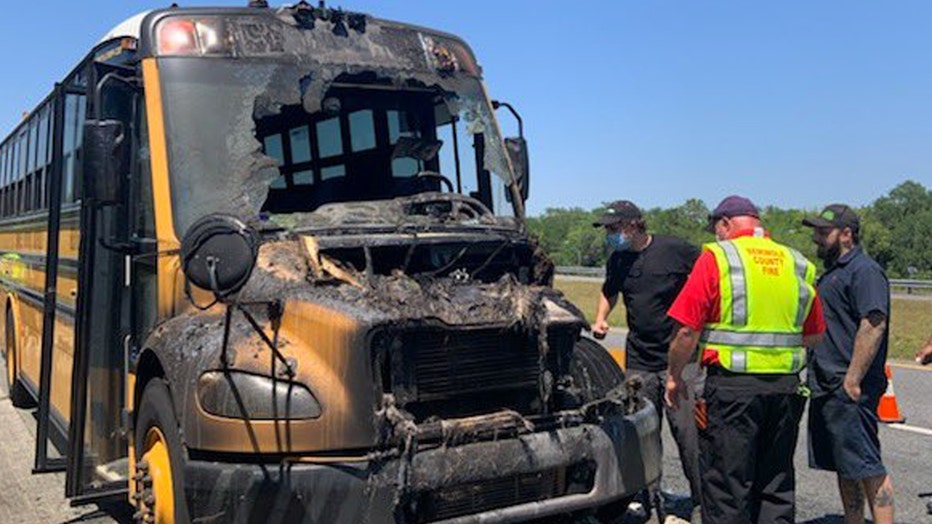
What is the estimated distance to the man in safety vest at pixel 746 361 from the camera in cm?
439

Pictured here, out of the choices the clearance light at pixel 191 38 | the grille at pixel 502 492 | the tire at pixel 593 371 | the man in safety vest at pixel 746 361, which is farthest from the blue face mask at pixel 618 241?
the clearance light at pixel 191 38

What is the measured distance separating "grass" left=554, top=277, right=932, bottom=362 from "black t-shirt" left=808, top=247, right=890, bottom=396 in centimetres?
927

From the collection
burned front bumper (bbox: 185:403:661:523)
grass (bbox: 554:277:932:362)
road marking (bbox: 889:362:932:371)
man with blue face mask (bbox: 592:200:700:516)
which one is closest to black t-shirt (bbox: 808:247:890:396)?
man with blue face mask (bbox: 592:200:700:516)

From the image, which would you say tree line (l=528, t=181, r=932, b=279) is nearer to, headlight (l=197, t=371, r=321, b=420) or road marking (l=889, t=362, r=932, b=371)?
road marking (l=889, t=362, r=932, b=371)

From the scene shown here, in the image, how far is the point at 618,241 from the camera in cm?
605

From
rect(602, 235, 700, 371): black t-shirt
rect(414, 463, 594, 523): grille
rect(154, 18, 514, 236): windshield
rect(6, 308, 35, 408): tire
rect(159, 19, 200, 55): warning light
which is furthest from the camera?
rect(6, 308, 35, 408): tire

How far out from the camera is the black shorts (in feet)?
16.0

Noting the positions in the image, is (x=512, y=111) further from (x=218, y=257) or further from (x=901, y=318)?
(x=901, y=318)

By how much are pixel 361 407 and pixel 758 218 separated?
240 centimetres

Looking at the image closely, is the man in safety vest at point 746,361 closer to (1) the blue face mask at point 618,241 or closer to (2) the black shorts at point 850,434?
(2) the black shorts at point 850,434

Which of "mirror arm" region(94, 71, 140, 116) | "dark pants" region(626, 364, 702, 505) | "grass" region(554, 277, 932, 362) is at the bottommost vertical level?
"grass" region(554, 277, 932, 362)

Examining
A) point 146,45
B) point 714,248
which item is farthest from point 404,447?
point 146,45

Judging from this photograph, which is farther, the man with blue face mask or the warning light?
the man with blue face mask

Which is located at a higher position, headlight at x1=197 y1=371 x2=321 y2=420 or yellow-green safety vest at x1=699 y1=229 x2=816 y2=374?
yellow-green safety vest at x1=699 y1=229 x2=816 y2=374
